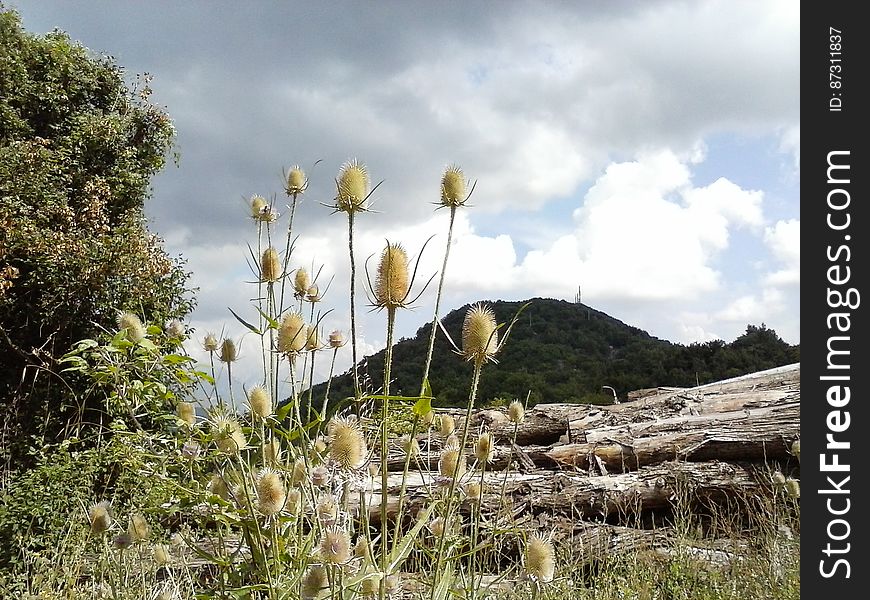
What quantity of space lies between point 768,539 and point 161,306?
565 cm

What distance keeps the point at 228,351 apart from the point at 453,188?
0.69m

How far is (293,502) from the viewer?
1172 mm

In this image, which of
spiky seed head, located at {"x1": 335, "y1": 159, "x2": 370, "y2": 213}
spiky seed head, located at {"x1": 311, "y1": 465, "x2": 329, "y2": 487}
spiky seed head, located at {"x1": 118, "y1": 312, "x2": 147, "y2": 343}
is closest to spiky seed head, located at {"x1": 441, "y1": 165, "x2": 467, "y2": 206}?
spiky seed head, located at {"x1": 335, "y1": 159, "x2": 370, "y2": 213}

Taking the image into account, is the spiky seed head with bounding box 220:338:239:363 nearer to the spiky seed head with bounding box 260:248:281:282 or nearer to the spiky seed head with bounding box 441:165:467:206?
the spiky seed head with bounding box 260:248:281:282

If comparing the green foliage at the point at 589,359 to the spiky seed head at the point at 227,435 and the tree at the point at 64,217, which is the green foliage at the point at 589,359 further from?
the spiky seed head at the point at 227,435

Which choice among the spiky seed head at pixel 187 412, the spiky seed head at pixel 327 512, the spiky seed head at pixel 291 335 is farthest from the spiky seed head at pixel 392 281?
the spiky seed head at pixel 187 412

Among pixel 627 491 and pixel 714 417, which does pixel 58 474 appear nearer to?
pixel 627 491

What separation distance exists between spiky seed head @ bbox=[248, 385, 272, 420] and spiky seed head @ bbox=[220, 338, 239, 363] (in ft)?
1.21

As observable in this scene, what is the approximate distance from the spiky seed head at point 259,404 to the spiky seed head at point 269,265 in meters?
0.35

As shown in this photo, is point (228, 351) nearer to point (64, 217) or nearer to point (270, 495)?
point (270, 495)

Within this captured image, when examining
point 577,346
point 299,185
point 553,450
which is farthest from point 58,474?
point 577,346

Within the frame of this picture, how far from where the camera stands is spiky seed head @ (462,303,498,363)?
42.1 inches

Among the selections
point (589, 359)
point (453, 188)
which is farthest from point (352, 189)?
point (589, 359)

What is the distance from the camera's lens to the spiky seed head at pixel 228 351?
4.95 ft
